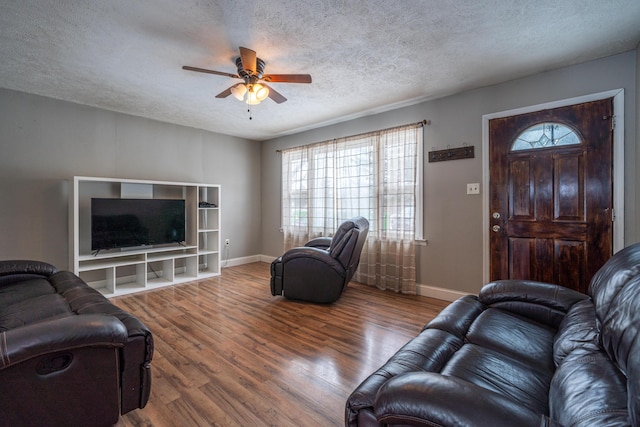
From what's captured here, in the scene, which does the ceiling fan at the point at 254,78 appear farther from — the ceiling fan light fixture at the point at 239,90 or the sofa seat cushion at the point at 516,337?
the sofa seat cushion at the point at 516,337

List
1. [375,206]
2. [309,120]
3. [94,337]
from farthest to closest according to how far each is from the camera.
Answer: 1. [309,120]
2. [375,206]
3. [94,337]

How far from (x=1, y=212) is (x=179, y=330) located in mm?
2745

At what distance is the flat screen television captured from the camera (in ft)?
12.3

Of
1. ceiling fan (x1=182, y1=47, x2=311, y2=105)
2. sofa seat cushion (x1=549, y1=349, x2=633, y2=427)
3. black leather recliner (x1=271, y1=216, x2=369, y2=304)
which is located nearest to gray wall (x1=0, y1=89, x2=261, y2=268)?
ceiling fan (x1=182, y1=47, x2=311, y2=105)

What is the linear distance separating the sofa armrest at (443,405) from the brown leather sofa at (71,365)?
1.33m

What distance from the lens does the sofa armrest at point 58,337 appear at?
1133 millimetres

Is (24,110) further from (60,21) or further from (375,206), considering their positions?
(375,206)

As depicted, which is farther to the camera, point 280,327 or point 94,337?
point 280,327

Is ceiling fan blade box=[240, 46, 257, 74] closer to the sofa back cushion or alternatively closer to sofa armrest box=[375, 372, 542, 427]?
sofa armrest box=[375, 372, 542, 427]

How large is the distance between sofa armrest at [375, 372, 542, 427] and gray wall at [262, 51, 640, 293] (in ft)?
9.45

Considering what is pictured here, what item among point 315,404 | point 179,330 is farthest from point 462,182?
point 179,330

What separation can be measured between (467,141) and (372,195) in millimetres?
1440

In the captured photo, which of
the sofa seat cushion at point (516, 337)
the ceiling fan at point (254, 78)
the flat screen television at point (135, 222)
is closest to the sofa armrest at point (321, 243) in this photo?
the ceiling fan at point (254, 78)

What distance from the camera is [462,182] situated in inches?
137
